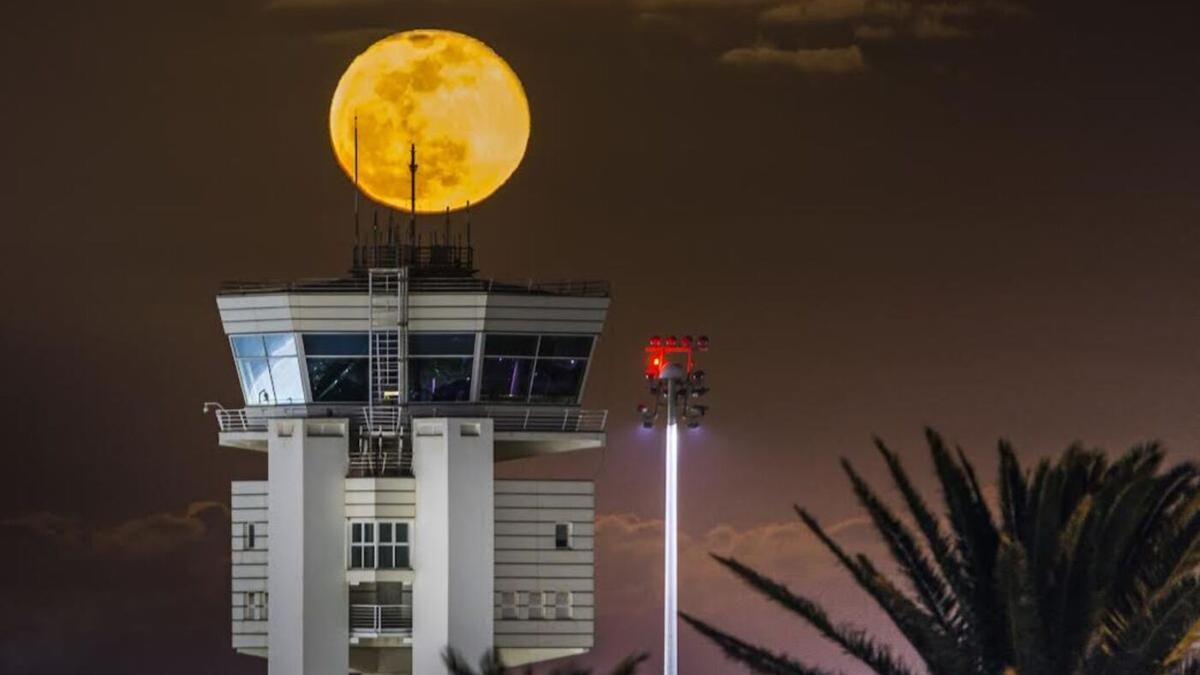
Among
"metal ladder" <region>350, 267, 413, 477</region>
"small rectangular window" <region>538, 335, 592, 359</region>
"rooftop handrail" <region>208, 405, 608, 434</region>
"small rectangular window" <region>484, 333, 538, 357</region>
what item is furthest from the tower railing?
"small rectangular window" <region>538, 335, 592, 359</region>

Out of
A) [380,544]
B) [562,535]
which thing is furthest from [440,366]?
[562,535]

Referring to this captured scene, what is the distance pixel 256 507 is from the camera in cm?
14625

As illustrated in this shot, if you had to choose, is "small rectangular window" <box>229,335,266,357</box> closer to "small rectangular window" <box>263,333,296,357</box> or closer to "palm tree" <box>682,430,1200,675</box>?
"small rectangular window" <box>263,333,296,357</box>

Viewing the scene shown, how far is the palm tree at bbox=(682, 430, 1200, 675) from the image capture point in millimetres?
109750

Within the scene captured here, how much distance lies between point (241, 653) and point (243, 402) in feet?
26.8

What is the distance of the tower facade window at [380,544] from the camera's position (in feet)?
473

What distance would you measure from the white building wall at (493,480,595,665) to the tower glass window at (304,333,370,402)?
567 cm

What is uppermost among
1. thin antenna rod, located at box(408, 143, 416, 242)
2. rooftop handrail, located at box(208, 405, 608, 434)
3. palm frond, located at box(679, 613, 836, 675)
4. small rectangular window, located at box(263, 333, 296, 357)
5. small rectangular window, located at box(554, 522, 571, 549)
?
thin antenna rod, located at box(408, 143, 416, 242)

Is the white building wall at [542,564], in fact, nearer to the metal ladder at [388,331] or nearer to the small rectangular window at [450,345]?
the small rectangular window at [450,345]

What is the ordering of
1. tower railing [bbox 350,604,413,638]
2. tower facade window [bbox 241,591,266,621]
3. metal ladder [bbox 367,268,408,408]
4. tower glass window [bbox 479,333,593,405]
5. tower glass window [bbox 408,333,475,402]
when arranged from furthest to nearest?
tower facade window [bbox 241,591,266,621] < tower glass window [bbox 479,333,593,405] < tower glass window [bbox 408,333,475,402] < metal ladder [bbox 367,268,408,408] < tower railing [bbox 350,604,413,638]

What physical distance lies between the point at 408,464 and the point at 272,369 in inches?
210

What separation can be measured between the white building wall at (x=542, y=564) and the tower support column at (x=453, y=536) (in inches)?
34.8

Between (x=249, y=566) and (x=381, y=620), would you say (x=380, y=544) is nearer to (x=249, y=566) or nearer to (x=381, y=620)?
(x=381, y=620)

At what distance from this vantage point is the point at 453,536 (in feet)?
473
